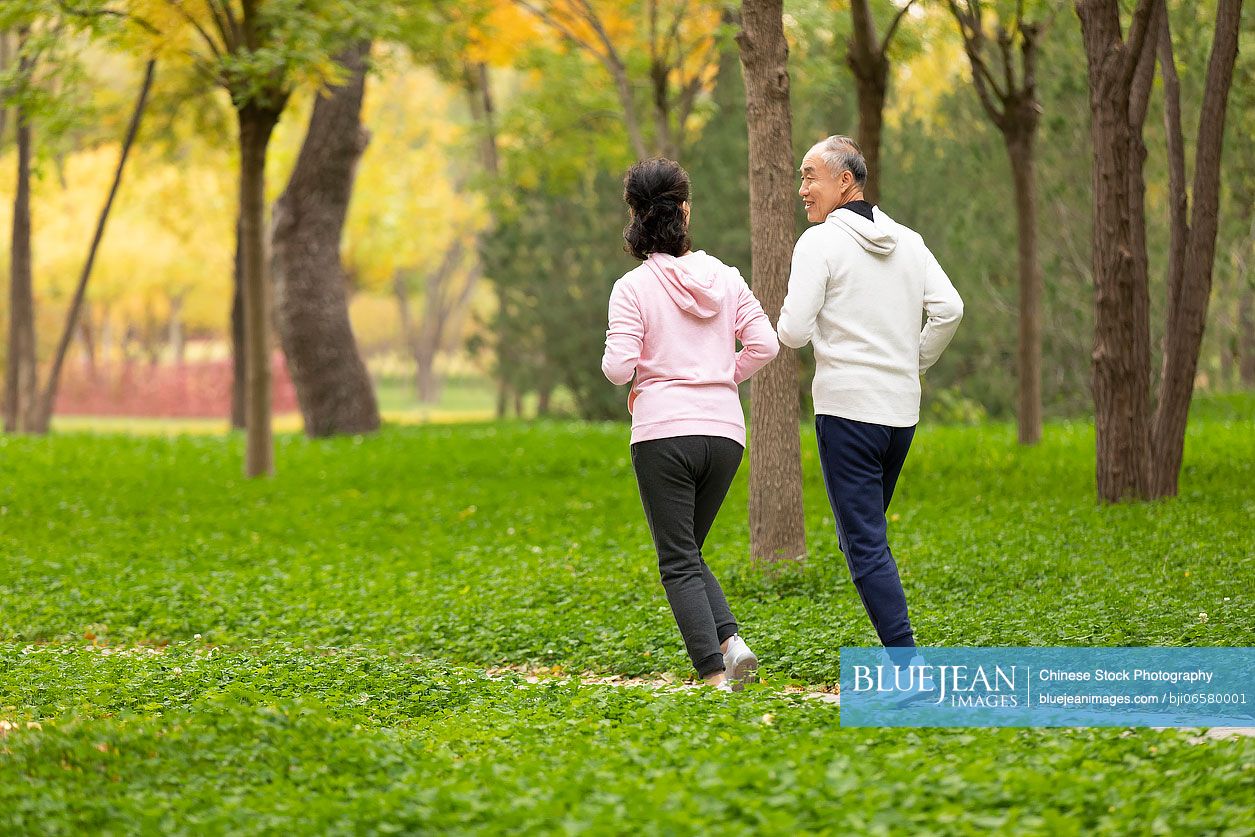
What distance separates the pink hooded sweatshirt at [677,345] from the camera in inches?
218

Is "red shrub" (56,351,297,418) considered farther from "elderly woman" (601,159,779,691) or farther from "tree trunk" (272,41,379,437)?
"elderly woman" (601,159,779,691)

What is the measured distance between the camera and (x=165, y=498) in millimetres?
14648

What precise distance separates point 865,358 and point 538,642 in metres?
3.02

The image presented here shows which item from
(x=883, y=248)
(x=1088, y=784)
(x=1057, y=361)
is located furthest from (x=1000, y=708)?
(x=1057, y=361)

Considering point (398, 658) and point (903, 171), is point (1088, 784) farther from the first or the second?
point (903, 171)

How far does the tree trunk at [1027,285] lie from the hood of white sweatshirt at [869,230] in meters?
10.1

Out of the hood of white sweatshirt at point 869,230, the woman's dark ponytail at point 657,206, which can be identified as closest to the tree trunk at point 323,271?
the woman's dark ponytail at point 657,206

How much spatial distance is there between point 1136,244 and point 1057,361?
11632 mm

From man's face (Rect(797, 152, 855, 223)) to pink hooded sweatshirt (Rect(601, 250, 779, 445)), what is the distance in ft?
1.52

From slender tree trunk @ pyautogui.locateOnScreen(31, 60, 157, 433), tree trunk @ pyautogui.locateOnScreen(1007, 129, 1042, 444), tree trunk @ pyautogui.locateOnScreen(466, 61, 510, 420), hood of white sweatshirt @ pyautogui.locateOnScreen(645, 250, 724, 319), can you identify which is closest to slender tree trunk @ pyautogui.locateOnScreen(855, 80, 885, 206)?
tree trunk @ pyautogui.locateOnScreen(1007, 129, 1042, 444)

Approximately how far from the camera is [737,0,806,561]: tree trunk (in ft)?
27.2

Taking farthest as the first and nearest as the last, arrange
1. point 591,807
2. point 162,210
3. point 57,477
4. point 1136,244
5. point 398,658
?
point 162,210
point 57,477
point 1136,244
point 398,658
point 591,807

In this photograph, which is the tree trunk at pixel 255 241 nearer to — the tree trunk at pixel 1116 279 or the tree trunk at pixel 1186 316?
the tree trunk at pixel 1116 279

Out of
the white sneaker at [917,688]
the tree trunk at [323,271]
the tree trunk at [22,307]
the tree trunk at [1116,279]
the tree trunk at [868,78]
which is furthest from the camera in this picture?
the tree trunk at [22,307]
